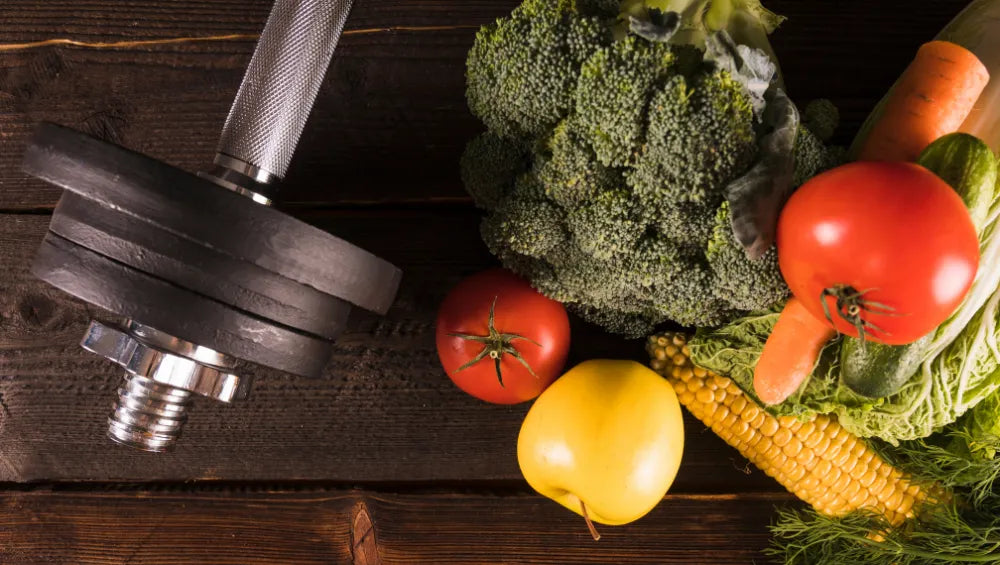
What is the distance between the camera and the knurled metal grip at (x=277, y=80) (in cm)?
81

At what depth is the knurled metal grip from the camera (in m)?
0.81

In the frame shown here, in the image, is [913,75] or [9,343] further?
[9,343]

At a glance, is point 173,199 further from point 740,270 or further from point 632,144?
point 740,270

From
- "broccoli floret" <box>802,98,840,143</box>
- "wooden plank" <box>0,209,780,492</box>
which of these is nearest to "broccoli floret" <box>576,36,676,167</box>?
"broccoli floret" <box>802,98,840,143</box>

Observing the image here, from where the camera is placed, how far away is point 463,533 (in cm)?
111

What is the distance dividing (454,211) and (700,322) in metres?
0.39

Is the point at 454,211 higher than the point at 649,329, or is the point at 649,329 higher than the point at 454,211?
the point at 454,211

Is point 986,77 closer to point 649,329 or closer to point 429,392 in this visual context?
point 649,329

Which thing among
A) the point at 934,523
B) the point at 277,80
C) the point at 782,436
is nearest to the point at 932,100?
the point at 782,436

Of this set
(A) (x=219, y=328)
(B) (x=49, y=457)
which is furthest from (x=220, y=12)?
(B) (x=49, y=457)

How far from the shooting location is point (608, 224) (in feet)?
2.74

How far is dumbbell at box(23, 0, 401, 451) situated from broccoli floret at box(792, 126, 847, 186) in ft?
1.57

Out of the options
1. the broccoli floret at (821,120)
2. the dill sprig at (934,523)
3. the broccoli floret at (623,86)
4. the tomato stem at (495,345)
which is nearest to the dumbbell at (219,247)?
the tomato stem at (495,345)

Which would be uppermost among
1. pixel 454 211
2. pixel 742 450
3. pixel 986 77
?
pixel 986 77
